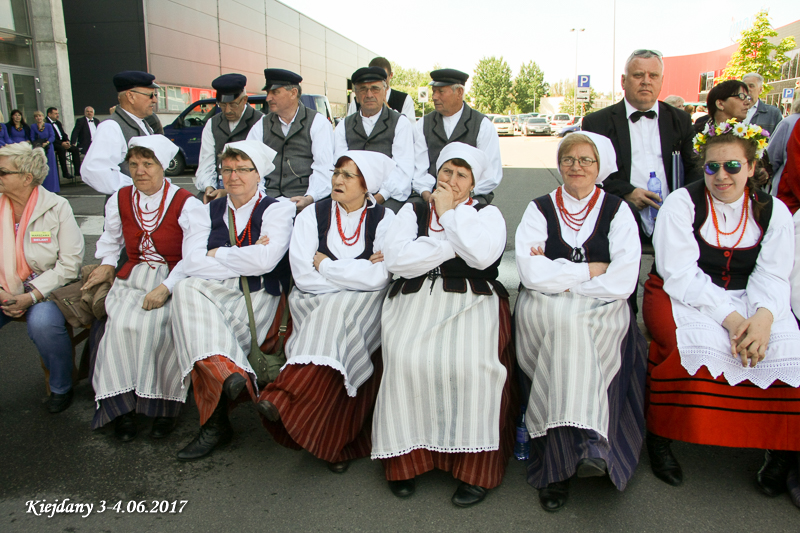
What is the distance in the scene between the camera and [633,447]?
2.86m

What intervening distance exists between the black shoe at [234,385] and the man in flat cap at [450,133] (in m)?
2.37

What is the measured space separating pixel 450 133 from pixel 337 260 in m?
1.99

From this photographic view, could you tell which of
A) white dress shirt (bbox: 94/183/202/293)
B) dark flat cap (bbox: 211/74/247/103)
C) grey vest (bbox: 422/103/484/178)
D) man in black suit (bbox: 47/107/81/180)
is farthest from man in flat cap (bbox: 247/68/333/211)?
man in black suit (bbox: 47/107/81/180)

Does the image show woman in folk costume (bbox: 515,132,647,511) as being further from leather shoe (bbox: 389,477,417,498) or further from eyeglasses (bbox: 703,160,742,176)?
leather shoe (bbox: 389,477,417,498)

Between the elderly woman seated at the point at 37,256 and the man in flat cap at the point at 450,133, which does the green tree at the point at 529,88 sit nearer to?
the man in flat cap at the point at 450,133

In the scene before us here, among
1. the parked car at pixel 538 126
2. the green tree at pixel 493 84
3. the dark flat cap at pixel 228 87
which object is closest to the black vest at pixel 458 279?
the dark flat cap at pixel 228 87

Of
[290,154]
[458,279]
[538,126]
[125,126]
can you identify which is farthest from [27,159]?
[538,126]

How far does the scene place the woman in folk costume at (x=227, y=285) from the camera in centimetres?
305

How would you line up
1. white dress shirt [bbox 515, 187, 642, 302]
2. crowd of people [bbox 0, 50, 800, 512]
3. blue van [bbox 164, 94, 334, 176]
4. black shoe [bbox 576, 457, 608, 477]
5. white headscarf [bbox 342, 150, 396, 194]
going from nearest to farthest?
black shoe [bbox 576, 457, 608, 477], crowd of people [bbox 0, 50, 800, 512], white dress shirt [bbox 515, 187, 642, 302], white headscarf [bbox 342, 150, 396, 194], blue van [bbox 164, 94, 334, 176]

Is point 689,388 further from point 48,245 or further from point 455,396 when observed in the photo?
point 48,245

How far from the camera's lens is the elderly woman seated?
3578 millimetres

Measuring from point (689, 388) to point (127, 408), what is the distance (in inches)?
120

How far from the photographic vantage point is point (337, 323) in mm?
3066

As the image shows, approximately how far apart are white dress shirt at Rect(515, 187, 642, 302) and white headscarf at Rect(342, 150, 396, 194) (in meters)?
0.95
